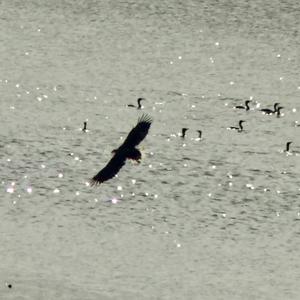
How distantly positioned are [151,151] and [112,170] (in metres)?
6.73

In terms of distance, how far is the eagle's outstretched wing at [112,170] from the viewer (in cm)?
5509

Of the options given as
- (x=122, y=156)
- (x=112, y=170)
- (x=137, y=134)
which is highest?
(x=137, y=134)

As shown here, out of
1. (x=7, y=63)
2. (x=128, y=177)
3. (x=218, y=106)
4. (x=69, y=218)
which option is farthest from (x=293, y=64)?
(x=69, y=218)

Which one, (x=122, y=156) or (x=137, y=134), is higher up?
(x=137, y=134)

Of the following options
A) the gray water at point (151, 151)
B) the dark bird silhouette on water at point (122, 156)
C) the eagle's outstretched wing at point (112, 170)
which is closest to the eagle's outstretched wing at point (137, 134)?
the dark bird silhouette on water at point (122, 156)

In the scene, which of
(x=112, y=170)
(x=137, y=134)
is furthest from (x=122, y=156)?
(x=137, y=134)

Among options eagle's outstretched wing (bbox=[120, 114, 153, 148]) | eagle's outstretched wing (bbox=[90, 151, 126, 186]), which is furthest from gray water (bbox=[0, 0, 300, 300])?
eagle's outstretched wing (bbox=[120, 114, 153, 148])

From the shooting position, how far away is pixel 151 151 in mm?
A: 62781

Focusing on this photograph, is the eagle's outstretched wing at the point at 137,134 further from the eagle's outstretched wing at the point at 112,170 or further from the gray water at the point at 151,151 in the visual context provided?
the gray water at the point at 151,151

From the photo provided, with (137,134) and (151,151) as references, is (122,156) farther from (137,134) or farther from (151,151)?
(151,151)

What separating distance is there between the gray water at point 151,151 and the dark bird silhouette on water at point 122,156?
2.32 ft

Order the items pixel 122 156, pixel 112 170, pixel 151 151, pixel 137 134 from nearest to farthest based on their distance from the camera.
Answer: pixel 122 156 < pixel 112 170 < pixel 137 134 < pixel 151 151

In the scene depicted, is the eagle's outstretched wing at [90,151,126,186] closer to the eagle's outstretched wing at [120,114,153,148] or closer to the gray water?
the gray water

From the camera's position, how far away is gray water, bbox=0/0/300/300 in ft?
159
